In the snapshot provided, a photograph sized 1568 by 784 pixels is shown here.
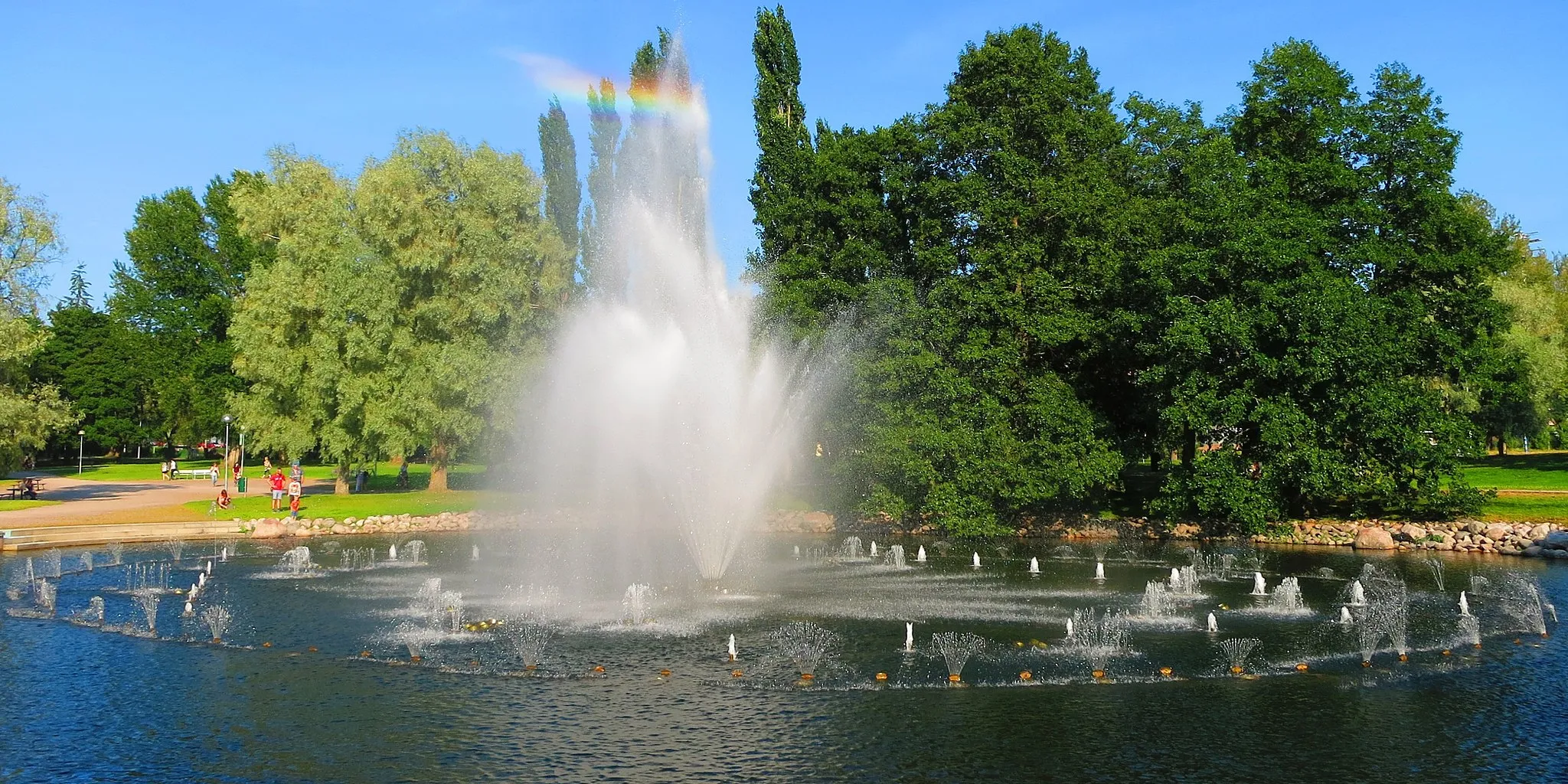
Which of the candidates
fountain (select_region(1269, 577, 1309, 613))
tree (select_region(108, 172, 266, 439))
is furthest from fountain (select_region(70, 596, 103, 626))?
tree (select_region(108, 172, 266, 439))

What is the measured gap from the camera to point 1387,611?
1021 inches

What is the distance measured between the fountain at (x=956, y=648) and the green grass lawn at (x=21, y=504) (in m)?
46.8

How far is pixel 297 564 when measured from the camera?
34.3 metres

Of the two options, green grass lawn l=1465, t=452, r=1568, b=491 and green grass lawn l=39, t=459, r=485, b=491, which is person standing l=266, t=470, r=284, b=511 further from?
green grass lawn l=1465, t=452, r=1568, b=491

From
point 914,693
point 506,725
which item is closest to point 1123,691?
point 914,693

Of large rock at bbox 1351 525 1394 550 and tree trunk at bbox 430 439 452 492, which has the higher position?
tree trunk at bbox 430 439 452 492

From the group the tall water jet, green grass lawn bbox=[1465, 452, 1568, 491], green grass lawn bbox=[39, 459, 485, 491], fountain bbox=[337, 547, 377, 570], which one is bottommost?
fountain bbox=[337, 547, 377, 570]

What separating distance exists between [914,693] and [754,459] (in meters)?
18.1

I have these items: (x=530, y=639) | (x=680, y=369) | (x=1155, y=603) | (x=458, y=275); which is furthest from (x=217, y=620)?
(x=458, y=275)

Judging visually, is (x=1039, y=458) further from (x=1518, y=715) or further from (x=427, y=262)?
(x=427, y=262)

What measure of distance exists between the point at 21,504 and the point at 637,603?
139 ft

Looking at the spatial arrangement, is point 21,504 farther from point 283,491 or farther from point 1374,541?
point 1374,541

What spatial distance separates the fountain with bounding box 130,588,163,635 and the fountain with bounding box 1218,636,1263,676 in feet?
78.4

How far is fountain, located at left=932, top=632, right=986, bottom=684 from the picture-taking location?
2008 cm
